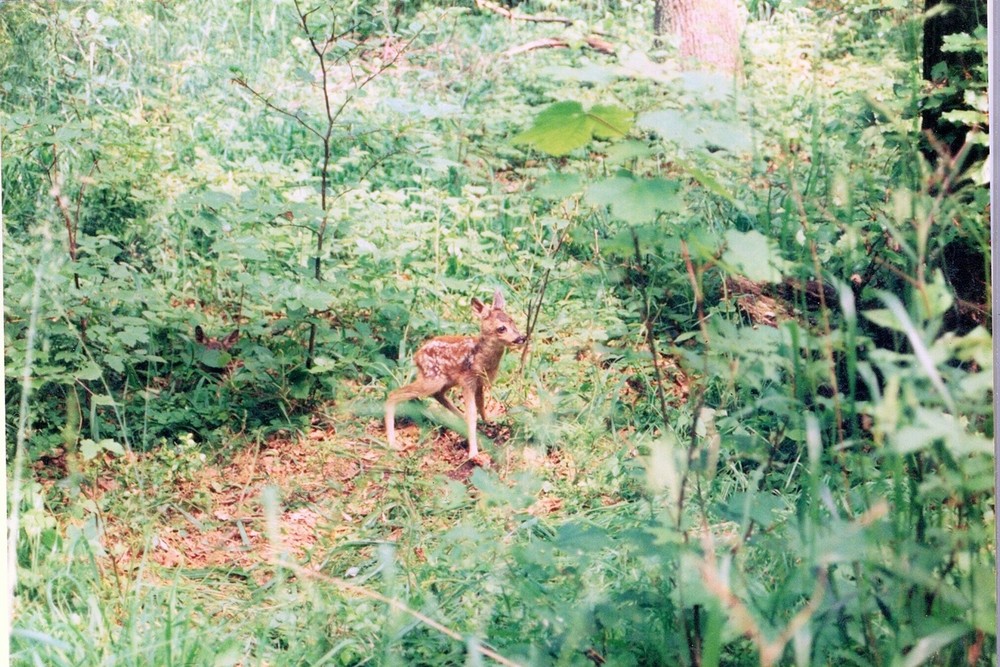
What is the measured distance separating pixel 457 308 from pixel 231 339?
559 millimetres

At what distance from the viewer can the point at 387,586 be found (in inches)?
114

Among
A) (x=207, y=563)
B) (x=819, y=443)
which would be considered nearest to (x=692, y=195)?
(x=819, y=443)

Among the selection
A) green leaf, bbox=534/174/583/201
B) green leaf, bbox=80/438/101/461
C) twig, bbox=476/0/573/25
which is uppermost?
twig, bbox=476/0/573/25

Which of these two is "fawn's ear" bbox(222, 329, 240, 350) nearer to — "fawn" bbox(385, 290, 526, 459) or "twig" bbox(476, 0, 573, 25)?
"fawn" bbox(385, 290, 526, 459)

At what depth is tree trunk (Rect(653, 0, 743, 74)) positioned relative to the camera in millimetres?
2875

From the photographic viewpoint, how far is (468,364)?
9.50 feet

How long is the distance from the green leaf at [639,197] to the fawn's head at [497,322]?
35cm

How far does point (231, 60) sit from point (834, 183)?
1.47 meters

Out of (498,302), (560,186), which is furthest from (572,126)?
(498,302)

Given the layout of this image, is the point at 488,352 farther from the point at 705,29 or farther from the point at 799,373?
the point at 705,29

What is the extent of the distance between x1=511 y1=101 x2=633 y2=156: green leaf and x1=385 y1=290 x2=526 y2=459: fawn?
0.37 meters

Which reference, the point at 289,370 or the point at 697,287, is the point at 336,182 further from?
the point at 697,287

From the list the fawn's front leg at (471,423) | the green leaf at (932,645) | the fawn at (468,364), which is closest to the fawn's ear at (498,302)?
the fawn at (468,364)

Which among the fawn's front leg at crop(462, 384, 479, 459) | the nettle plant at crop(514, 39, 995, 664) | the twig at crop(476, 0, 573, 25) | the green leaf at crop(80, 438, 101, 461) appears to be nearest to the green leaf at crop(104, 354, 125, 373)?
the green leaf at crop(80, 438, 101, 461)
